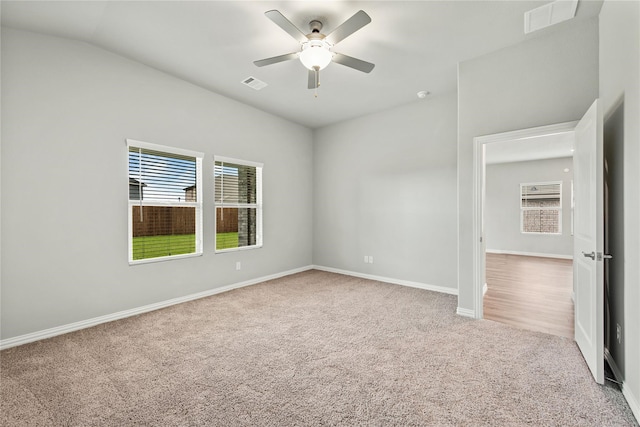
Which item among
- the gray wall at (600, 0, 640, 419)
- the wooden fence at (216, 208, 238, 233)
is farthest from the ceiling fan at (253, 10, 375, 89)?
the wooden fence at (216, 208, 238, 233)

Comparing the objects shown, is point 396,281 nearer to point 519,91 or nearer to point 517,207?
point 519,91

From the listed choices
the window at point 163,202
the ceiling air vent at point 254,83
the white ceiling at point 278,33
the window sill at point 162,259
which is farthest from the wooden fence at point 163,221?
the ceiling air vent at point 254,83

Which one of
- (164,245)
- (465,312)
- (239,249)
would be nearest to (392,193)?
(465,312)

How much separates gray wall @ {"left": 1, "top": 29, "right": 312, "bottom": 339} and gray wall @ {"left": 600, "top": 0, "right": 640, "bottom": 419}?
4.35 meters

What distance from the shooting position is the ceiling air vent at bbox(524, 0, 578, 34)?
2.45m

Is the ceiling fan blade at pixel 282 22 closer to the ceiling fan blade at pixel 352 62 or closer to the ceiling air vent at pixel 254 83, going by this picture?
the ceiling fan blade at pixel 352 62

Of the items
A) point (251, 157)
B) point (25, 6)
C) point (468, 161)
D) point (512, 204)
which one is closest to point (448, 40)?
point (468, 161)

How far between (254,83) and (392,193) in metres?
2.79

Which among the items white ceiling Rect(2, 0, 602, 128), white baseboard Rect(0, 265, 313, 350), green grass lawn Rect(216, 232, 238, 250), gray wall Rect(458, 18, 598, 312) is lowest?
white baseboard Rect(0, 265, 313, 350)

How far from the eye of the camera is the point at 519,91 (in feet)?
10.1

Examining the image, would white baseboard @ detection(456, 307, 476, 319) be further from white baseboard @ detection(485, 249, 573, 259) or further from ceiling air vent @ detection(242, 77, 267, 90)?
white baseboard @ detection(485, 249, 573, 259)

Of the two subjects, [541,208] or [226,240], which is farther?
[541,208]

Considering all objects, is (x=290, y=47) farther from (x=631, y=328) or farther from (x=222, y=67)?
(x=631, y=328)

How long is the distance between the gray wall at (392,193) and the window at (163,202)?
8.49 feet
